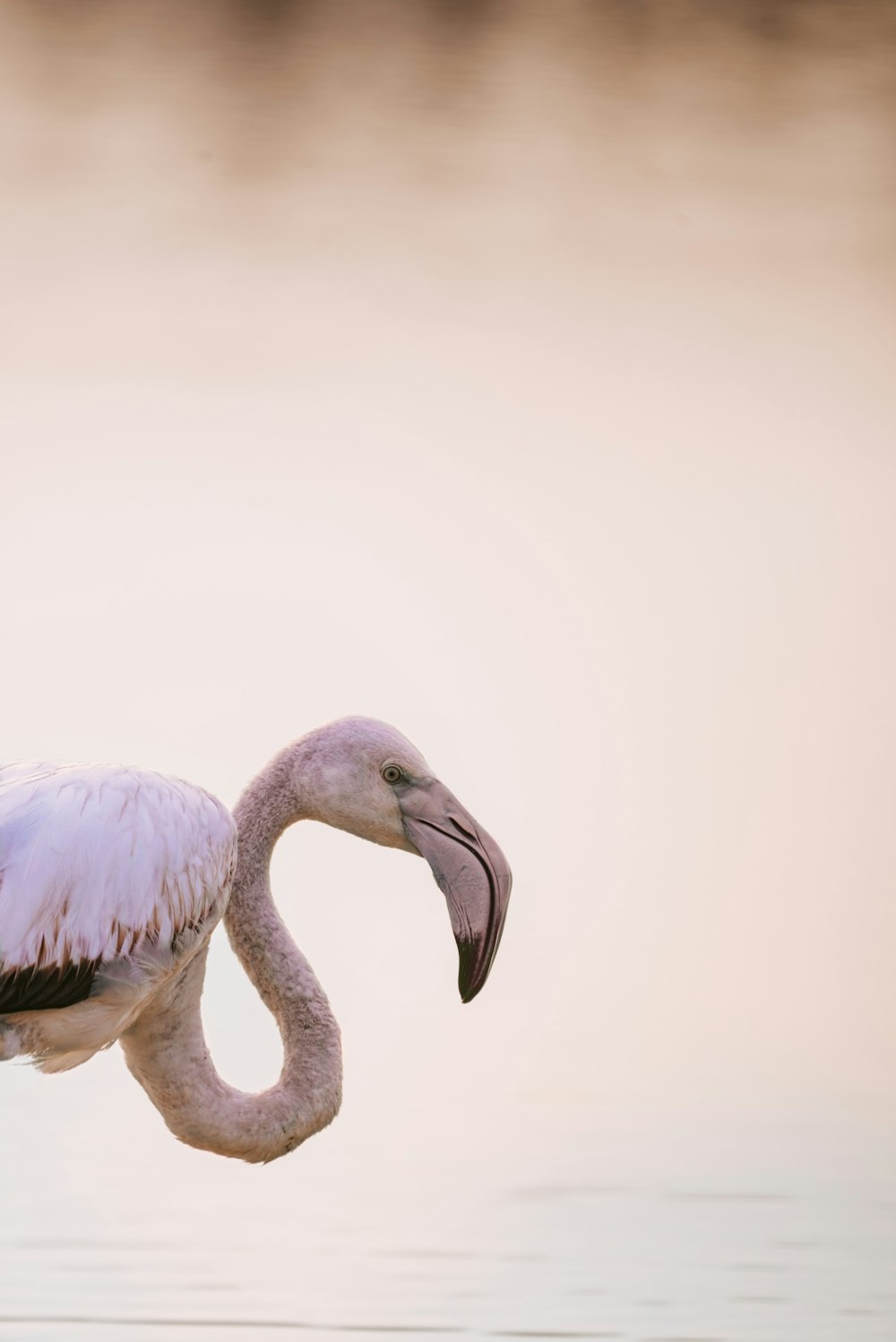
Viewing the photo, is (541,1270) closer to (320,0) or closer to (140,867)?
(140,867)

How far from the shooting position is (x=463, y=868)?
3812 mm

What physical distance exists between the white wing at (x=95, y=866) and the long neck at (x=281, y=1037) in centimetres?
20

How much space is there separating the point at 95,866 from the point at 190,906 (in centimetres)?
21

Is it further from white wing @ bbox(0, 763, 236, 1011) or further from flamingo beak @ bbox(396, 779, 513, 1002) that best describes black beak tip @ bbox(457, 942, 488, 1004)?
white wing @ bbox(0, 763, 236, 1011)

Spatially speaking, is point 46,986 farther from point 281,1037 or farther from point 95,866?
point 281,1037

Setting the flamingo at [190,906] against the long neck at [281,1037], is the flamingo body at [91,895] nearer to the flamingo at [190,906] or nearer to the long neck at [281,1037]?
the flamingo at [190,906]

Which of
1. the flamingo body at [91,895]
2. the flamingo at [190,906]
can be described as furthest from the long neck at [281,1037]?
the flamingo body at [91,895]

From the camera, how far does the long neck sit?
3717mm

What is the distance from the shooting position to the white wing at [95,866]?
3.41 m

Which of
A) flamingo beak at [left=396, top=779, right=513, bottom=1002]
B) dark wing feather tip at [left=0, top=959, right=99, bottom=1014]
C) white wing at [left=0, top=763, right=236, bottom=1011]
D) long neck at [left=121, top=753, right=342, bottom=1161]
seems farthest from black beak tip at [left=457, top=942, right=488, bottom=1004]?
dark wing feather tip at [left=0, top=959, right=99, bottom=1014]

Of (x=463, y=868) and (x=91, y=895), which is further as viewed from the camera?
(x=463, y=868)

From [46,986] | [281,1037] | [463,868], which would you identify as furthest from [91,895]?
[463,868]

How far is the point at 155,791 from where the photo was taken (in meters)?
3.59

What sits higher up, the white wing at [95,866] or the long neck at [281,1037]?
the white wing at [95,866]
